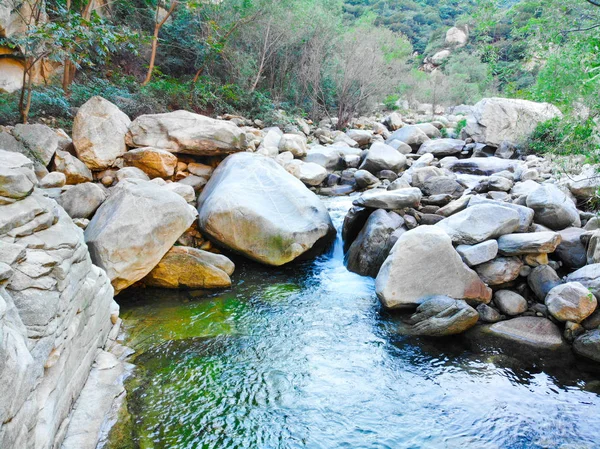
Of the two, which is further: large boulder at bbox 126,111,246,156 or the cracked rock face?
large boulder at bbox 126,111,246,156

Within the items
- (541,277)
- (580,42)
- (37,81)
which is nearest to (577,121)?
(580,42)

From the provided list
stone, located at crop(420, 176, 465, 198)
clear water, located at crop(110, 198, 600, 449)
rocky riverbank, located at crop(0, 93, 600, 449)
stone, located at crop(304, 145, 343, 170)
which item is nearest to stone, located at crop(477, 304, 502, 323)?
rocky riverbank, located at crop(0, 93, 600, 449)

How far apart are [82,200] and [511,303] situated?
6.55 metres

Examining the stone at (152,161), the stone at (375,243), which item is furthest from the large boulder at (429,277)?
the stone at (152,161)

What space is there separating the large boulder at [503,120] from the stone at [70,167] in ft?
38.7

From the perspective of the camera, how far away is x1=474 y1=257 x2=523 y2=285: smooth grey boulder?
5.54 m

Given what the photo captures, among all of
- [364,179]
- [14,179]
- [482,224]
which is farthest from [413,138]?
[14,179]

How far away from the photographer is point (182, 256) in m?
6.23

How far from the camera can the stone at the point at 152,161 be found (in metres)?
8.30

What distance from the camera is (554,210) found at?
6.22 metres

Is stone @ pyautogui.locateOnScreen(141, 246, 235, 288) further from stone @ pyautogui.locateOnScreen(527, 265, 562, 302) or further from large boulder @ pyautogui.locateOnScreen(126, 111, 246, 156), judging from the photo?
stone @ pyautogui.locateOnScreen(527, 265, 562, 302)

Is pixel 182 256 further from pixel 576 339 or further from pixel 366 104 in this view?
pixel 366 104

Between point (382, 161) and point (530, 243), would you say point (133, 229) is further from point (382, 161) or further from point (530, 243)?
point (382, 161)

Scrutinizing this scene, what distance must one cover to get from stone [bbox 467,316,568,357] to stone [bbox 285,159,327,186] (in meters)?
6.72
